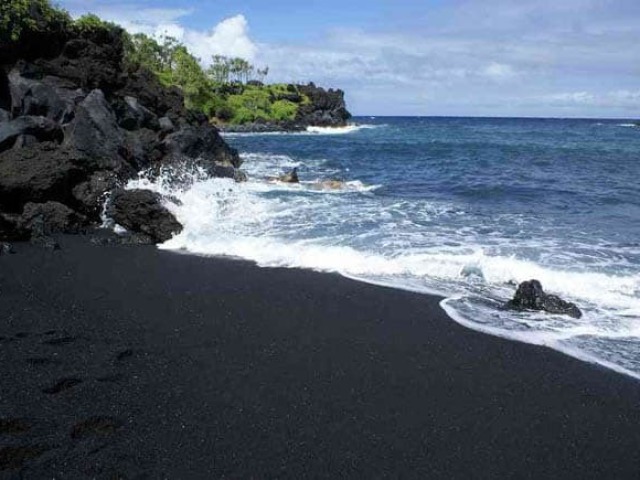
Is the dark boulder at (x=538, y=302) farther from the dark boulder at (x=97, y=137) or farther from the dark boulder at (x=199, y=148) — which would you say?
the dark boulder at (x=199, y=148)

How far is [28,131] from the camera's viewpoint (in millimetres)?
17109

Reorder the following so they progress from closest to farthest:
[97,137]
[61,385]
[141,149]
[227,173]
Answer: [61,385] → [97,137] → [141,149] → [227,173]

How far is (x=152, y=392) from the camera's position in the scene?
6.07m

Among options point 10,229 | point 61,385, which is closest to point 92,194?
point 10,229

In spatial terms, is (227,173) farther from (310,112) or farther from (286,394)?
(310,112)

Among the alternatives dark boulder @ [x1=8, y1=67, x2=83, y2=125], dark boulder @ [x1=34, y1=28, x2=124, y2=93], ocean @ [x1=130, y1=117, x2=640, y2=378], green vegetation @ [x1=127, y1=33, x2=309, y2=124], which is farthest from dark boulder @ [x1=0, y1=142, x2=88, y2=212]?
green vegetation @ [x1=127, y1=33, x2=309, y2=124]

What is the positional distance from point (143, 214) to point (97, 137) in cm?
563

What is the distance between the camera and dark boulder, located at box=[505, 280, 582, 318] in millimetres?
8664

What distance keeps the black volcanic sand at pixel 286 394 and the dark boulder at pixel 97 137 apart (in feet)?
28.6

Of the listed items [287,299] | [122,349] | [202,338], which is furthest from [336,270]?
[122,349]

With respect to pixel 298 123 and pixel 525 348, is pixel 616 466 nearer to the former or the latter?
pixel 525 348

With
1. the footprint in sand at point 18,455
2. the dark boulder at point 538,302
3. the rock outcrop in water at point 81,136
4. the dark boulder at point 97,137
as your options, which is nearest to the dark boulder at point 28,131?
the rock outcrop in water at point 81,136

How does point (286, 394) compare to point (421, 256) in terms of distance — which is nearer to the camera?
point (286, 394)

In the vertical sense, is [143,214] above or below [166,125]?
below
